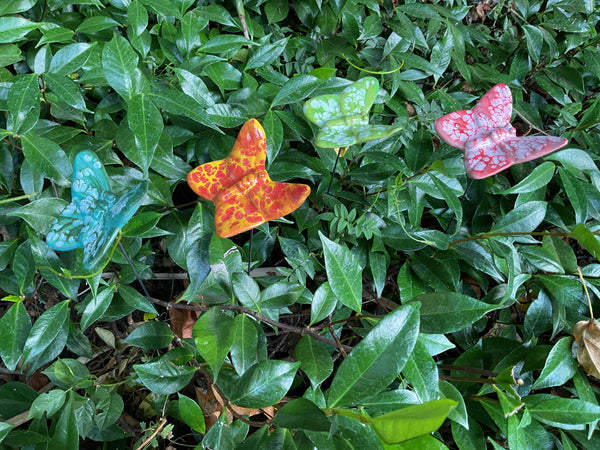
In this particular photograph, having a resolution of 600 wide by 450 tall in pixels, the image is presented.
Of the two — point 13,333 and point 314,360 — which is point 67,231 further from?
point 314,360

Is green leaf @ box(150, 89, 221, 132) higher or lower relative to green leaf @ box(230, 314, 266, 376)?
higher

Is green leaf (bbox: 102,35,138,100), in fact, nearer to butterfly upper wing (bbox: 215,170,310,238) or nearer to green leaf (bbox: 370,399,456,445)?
butterfly upper wing (bbox: 215,170,310,238)

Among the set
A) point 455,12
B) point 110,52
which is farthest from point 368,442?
point 455,12

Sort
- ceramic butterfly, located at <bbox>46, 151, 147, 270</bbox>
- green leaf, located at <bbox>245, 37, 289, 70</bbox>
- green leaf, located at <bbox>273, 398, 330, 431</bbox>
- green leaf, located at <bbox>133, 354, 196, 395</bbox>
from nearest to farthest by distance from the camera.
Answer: green leaf, located at <bbox>273, 398, 330, 431</bbox> → ceramic butterfly, located at <bbox>46, 151, 147, 270</bbox> → green leaf, located at <bbox>133, 354, 196, 395</bbox> → green leaf, located at <bbox>245, 37, 289, 70</bbox>

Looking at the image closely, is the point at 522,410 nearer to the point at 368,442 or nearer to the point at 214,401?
the point at 368,442

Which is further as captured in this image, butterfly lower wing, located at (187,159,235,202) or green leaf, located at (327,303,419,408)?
butterfly lower wing, located at (187,159,235,202)

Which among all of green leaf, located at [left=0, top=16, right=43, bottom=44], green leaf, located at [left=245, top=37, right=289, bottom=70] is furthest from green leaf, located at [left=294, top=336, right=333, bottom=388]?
green leaf, located at [left=0, top=16, right=43, bottom=44]

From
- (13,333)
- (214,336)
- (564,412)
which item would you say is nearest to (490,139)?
(564,412)
